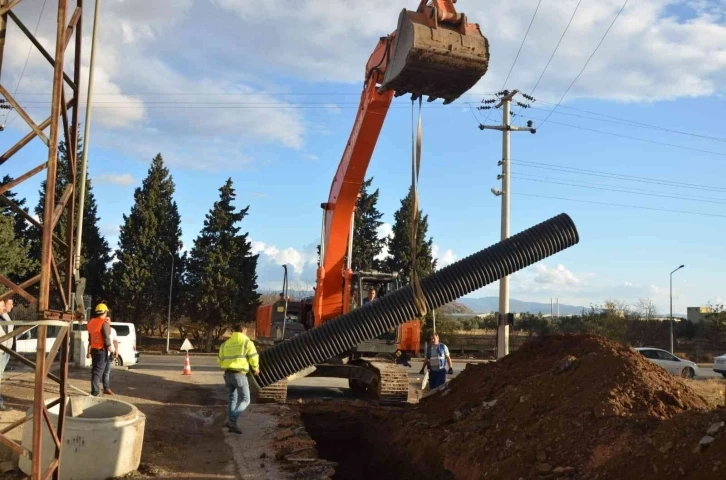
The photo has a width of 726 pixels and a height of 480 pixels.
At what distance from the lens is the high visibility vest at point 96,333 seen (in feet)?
36.9

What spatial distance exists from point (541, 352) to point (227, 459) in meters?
4.96

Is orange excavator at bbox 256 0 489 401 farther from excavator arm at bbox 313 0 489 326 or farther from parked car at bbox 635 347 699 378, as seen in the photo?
parked car at bbox 635 347 699 378

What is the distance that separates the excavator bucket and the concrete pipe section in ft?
15.9

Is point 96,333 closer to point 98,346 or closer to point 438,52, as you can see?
point 98,346

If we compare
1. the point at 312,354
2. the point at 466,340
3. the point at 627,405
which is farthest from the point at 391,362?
the point at 466,340

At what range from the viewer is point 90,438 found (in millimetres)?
6410

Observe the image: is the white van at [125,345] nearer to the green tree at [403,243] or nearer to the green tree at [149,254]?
the green tree at [149,254]

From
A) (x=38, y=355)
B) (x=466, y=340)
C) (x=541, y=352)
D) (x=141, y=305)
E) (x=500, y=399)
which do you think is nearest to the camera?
(x=38, y=355)

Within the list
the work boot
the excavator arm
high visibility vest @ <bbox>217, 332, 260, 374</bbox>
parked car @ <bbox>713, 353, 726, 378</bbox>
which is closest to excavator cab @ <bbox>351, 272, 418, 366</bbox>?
high visibility vest @ <bbox>217, 332, 260, 374</bbox>

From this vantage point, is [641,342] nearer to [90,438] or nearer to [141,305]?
[141,305]

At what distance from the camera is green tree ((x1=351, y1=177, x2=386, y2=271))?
46.0 meters

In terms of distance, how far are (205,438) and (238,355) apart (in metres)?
1.23

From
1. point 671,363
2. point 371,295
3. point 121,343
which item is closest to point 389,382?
point 371,295

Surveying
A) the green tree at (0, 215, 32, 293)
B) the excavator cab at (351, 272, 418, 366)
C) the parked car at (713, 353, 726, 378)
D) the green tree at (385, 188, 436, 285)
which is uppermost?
the green tree at (385, 188, 436, 285)
